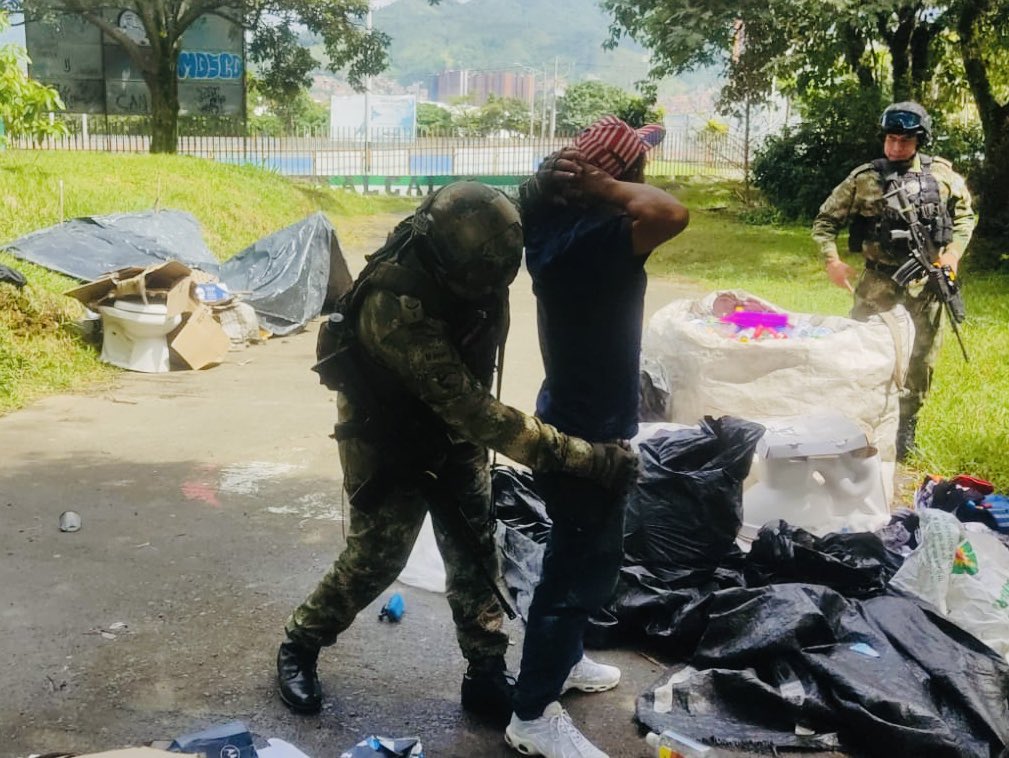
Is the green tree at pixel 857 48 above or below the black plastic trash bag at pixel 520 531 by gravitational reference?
above

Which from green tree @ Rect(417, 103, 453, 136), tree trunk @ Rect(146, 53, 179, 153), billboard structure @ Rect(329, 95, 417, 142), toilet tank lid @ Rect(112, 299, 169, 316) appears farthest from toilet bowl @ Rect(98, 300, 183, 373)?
green tree @ Rect(417, 103, 453, 136)

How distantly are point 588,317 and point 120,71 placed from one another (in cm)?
2304

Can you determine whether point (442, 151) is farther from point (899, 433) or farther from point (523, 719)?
point (523, 719)

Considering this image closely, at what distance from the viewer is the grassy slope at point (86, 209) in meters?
6.87

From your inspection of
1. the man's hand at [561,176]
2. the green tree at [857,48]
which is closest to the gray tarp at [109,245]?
the man's hand at [561,176]

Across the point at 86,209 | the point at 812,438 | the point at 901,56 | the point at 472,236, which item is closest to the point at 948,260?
the point at 812,438

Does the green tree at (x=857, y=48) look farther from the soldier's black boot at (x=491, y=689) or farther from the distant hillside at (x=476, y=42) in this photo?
the distant hillside at (x=476, y=42)

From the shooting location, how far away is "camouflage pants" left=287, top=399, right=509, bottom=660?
9.06 feet

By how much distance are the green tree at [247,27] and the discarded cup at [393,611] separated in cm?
1605

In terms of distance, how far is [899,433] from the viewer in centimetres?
535

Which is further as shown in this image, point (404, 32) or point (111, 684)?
point (404, 32)

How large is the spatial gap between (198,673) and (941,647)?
2.24 m

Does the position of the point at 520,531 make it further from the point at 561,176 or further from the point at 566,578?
the point at 561,176

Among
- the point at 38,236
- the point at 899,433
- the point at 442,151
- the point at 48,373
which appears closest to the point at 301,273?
the point at 38,236
